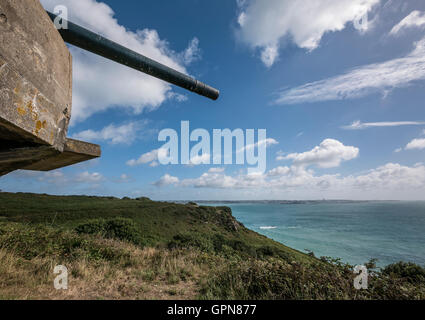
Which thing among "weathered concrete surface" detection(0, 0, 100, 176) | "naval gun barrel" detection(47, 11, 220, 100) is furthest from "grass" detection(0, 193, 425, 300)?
"naval gun barrel" detection(47, 11, 220, 100)

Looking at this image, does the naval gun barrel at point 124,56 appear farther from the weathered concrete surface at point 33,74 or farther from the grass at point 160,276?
the grass at point 160,276

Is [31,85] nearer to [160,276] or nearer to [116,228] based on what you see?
[160,276]

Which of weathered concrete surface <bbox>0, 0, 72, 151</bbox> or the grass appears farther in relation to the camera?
the grass

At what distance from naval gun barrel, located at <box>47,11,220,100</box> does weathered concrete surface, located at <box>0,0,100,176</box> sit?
0.27m

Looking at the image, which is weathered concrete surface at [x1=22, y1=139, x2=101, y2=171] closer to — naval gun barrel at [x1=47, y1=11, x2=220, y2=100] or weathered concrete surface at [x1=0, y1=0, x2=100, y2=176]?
weathered concrete surface at [x1=0, y1=0, x2=100, y2=176]

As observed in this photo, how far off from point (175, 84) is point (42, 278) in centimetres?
500

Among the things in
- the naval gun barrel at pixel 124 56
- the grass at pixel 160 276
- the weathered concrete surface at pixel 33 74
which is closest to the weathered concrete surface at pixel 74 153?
the weathered concrete surface at pixel 33 74

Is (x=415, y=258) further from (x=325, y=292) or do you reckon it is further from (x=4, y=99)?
(x=4, y=99)

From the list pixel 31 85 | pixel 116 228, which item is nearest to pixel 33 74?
pixel 31 85

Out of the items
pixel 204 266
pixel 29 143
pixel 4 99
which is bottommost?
pixel 204 266

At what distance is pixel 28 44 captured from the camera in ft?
4.97

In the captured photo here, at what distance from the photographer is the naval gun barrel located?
221 cm

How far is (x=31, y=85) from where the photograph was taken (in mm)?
1502
